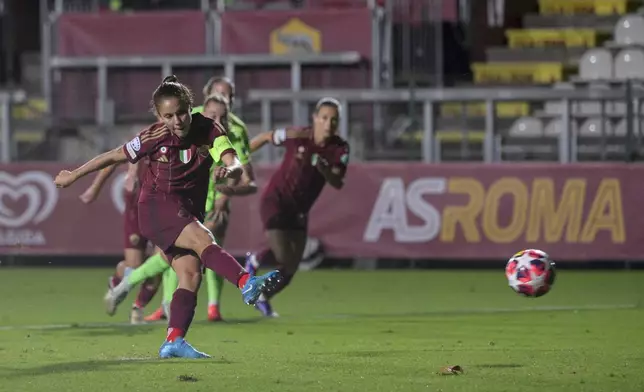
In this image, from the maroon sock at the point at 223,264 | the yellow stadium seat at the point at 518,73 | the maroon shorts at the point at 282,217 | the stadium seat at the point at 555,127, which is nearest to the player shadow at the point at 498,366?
the maroon sock at the point at 223,264

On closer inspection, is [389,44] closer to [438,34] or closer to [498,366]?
[438,34]

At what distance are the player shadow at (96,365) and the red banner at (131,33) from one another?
54.0 feet

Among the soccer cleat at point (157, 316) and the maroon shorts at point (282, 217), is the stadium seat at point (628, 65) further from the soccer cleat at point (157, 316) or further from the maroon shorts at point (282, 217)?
the soccer cleat at point (157, 316)

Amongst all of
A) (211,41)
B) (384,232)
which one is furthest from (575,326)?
(211,41)

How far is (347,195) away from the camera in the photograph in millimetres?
22109

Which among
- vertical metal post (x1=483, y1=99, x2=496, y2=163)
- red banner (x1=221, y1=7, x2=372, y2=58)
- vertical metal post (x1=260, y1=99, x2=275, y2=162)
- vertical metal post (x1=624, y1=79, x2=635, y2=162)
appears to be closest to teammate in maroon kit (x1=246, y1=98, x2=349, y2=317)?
vertical metal post (x1=483, y1=99, x2=496, y2=163)

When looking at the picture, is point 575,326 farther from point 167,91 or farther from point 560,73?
point 560,73

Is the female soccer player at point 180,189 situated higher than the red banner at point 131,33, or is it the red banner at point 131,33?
the red banner at point 131,33

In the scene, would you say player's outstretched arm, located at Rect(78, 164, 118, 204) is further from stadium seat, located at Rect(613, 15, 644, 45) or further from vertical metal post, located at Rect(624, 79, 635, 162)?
stadium seat, located at Rect(613, 15, 644, 45)

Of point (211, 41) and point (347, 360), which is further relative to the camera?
point (211, 41)

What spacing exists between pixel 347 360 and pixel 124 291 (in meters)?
3.27

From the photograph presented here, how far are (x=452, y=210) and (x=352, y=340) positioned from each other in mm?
9539

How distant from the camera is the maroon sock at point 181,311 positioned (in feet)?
35.7

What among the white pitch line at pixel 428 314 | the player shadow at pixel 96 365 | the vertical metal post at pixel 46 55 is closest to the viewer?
the player shadow at pixel 96 365
